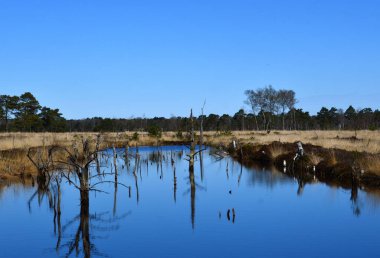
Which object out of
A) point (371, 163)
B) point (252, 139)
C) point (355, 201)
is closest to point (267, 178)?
point (371, 163)

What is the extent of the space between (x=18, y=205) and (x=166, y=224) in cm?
642

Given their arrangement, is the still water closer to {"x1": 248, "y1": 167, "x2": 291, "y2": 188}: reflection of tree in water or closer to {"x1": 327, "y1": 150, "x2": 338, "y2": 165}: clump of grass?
{"x1": 248, "y1": 167, "x2": 291, "y2": 188}: reflection of tree in water

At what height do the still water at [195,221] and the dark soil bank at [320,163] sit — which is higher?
the dark soil bank at [320,163]

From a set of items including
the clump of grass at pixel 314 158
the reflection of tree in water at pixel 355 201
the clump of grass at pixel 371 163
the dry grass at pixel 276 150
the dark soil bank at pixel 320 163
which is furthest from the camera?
the dry grass at pixel 276 150

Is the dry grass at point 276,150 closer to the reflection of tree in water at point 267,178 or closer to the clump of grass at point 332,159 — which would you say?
the reflection of tree in water at point 267,178

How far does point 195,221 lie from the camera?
583 inches

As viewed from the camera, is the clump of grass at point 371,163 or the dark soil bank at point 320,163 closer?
the clump of grass at point 371,163

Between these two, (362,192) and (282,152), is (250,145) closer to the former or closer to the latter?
(282,152)

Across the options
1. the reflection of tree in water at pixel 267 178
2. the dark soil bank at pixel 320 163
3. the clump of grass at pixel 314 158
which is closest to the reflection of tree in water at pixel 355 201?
the dark soil bank at pixel 320 163

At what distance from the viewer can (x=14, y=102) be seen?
216 feet

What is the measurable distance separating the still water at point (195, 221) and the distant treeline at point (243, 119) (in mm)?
45542

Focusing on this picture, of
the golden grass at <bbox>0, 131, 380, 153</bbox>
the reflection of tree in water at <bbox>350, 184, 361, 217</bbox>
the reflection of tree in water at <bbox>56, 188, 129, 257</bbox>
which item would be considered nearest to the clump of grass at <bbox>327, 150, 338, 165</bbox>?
the golden grass at <bbox>0, 131, 380, 153</bbox>

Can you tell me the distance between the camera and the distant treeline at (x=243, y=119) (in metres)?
67.7

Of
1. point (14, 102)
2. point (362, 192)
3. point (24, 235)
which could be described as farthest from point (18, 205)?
point (14, 102)
